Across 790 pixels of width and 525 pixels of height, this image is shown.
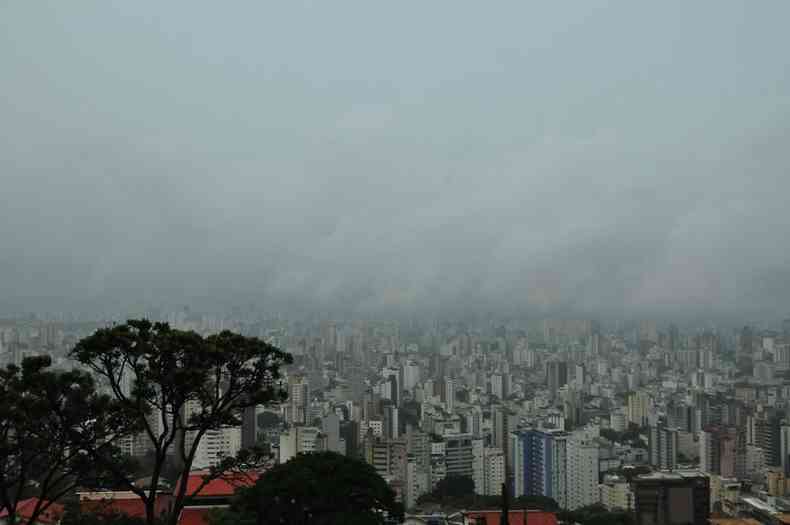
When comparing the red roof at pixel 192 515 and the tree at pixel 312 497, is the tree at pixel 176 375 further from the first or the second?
the red roof at pixel 192 515

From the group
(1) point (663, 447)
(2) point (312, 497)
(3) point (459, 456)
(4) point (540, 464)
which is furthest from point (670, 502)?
(1) point (663, 447)

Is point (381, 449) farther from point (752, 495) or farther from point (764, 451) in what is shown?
point (764, 451)

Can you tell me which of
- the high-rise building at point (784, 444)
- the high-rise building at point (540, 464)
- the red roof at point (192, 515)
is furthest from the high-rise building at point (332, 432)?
the high-rise building at point (784, 444)

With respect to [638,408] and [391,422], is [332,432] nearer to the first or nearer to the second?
[391,422]

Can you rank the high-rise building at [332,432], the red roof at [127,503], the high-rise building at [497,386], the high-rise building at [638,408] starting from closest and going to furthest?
the red roof at [127,503] → the high-rise building at [332,432] → the high-rise building at [638,408] → the high-rise building at [497,386]

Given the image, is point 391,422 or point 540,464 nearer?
point 540,464

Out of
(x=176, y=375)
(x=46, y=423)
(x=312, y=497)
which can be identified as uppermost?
(x=176, y=375)
